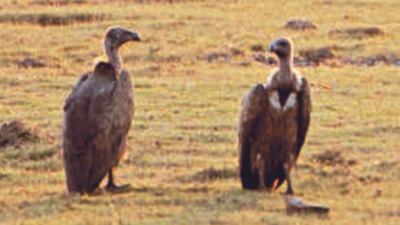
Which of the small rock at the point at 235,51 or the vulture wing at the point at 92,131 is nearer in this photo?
the vulture wing at the point at 92,131

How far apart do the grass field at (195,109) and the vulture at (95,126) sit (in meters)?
0.28

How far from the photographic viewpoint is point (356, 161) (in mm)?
11555

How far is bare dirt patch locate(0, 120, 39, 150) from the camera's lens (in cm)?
1229

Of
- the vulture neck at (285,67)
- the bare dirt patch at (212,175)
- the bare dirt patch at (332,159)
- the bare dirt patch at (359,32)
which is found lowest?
the bare dirt patch at (332,159)

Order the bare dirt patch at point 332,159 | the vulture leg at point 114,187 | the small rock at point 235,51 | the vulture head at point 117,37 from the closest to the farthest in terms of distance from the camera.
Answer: the vulture leg at point 114,187 → the vulture head at point 117,37 → the bare dirt patch at point 332,159 → the small rock at point 235,51

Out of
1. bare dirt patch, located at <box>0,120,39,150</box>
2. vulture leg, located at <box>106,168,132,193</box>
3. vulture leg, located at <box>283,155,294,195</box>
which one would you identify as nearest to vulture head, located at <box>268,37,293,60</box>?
vulture leg, located at <box>283,155,294,195</box>

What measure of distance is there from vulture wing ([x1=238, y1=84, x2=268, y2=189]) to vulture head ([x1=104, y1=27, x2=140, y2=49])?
73.0 inches

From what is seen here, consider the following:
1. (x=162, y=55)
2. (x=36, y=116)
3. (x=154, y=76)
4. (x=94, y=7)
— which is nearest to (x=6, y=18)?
(x=94, y=7)

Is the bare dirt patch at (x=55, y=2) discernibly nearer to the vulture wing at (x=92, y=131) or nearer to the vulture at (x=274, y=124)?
the vulture wing at (x=92, y=131)

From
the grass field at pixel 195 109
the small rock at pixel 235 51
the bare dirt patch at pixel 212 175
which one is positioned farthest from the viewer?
the small rock at pixel 235 51

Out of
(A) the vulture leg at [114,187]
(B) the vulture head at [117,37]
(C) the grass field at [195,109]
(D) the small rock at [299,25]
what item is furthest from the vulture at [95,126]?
(D) the small rock at [299,25]

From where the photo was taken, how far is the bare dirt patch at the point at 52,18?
2494cm

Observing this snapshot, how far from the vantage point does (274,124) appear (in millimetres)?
9375

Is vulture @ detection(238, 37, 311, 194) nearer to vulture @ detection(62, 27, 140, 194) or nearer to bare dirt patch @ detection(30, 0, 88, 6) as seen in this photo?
vulture @ detection(62, 27, 140, 194)
